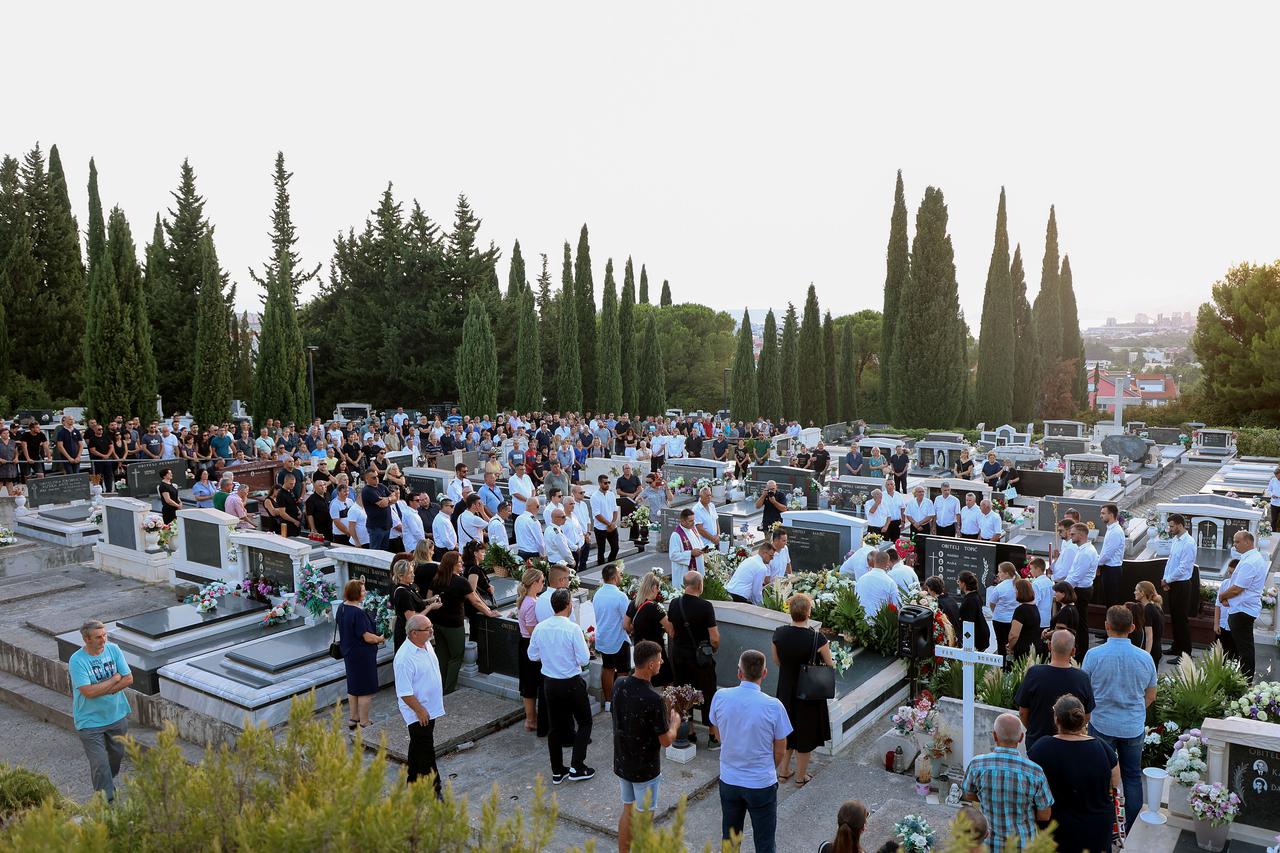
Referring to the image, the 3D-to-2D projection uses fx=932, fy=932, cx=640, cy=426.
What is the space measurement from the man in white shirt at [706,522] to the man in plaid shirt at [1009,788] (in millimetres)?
8294

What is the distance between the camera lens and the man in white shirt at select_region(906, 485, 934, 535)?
16.6 m

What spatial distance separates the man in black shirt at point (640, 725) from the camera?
6.46m

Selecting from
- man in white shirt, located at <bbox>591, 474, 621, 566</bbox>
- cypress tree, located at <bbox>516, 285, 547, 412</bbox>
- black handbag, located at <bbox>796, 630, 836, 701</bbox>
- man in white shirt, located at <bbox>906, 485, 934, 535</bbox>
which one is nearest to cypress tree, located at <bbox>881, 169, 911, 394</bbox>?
cypress tree, located at <bbox>516, 285, 547, 412</bbox>

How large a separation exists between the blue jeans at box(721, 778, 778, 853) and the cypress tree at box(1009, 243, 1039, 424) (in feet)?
161

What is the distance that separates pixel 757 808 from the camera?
20.5 feet

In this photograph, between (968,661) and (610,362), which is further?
(610,362)

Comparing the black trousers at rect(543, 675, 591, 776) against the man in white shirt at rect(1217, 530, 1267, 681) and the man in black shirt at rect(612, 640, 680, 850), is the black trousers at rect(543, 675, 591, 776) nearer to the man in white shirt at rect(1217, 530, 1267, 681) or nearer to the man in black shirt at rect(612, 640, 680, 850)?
the man in black shirt at rect(612, 640, 680, 850)

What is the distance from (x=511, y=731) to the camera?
30.8 ft

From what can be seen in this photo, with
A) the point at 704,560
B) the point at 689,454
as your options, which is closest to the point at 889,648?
the point at 704,560

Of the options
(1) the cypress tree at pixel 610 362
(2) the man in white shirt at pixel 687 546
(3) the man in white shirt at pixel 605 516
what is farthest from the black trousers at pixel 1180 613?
(1) the cypress tree at pixel 610 362

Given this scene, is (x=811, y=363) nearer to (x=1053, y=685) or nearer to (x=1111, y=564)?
(x=1111, y=564)

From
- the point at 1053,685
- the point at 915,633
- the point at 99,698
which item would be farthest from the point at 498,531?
the point at 1053,685

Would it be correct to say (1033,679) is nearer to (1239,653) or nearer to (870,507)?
(1239,653)

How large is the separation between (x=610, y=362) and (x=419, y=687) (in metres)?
41.9
